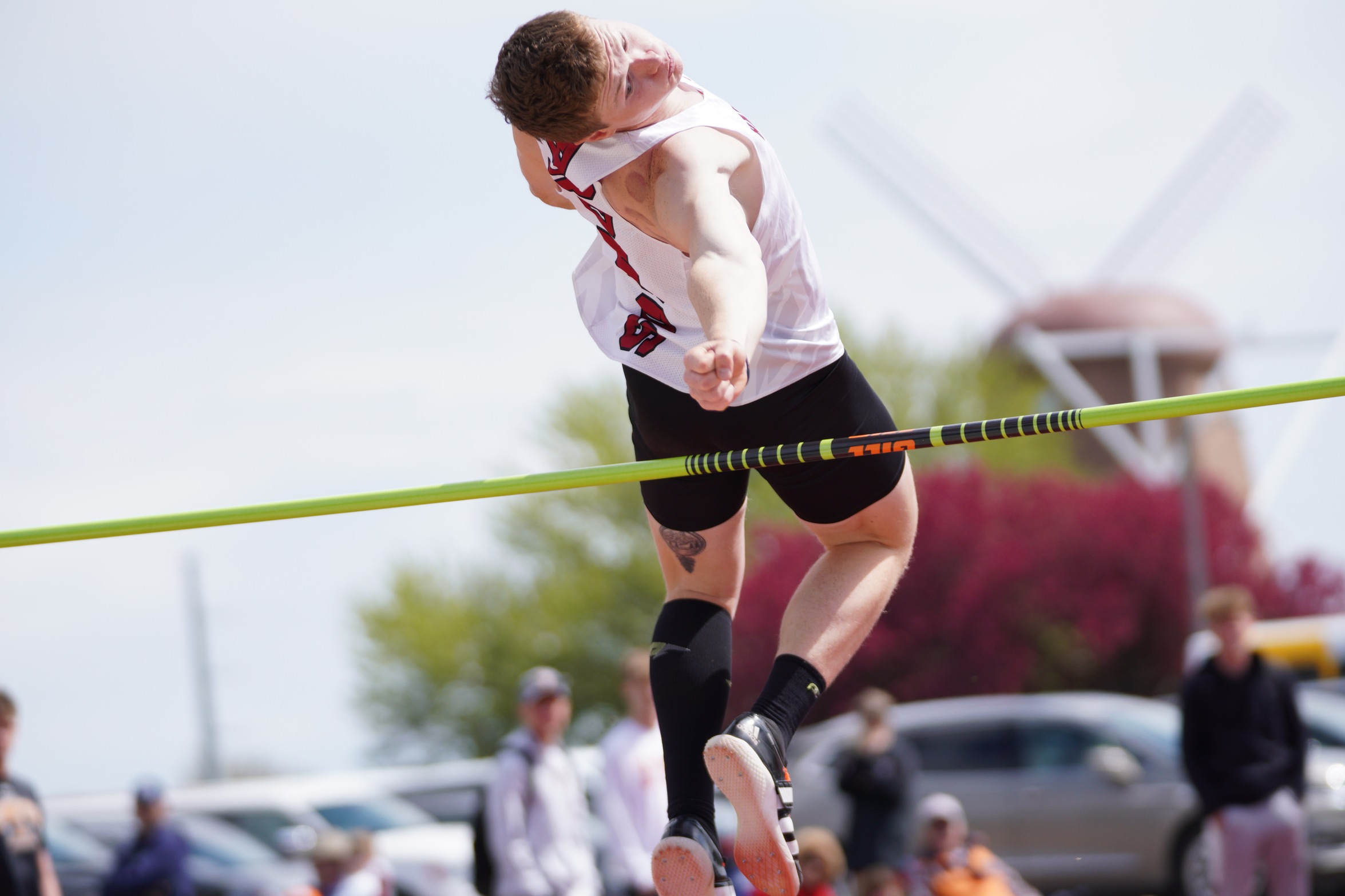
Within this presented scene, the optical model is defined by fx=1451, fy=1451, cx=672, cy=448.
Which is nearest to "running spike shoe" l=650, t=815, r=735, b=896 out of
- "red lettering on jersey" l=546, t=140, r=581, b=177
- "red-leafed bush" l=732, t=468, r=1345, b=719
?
"red lettering on jersey" l=546, t=140, r=581, b=177

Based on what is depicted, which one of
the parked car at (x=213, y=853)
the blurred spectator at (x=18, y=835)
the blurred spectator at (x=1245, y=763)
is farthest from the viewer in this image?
the parked car at (x=213, y=853)

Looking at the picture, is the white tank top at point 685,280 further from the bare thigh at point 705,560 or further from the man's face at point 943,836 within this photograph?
the man's face at point 943,836

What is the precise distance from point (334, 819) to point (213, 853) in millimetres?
1386

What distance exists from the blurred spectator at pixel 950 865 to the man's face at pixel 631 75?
17.5ft

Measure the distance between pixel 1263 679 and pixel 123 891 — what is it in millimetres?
5828

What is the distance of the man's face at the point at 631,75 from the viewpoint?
253cm

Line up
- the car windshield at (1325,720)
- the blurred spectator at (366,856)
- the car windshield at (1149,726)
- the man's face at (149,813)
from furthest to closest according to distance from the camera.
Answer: the car windshield at (1149,726)
the car windshield at (1325,720)
the man's face at (149,813)
the blurred spectator at (366,856)

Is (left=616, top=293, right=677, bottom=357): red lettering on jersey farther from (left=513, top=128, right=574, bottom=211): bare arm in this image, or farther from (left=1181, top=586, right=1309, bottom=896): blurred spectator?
(left=1181, top=586, right=1309, bottom=896): blurred spectator

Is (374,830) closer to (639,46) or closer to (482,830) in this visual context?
(482,830)

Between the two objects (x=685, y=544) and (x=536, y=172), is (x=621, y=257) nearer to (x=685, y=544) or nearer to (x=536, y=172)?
(x=536, y=172)

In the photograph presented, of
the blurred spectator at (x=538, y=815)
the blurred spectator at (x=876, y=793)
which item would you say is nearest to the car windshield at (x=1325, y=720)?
the blurred spectator at (x=876, y=793)

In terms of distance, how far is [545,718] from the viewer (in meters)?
6.05

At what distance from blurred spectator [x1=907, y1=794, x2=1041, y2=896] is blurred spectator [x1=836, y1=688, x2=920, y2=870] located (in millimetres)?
931

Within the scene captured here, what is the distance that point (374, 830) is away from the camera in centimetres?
1140
